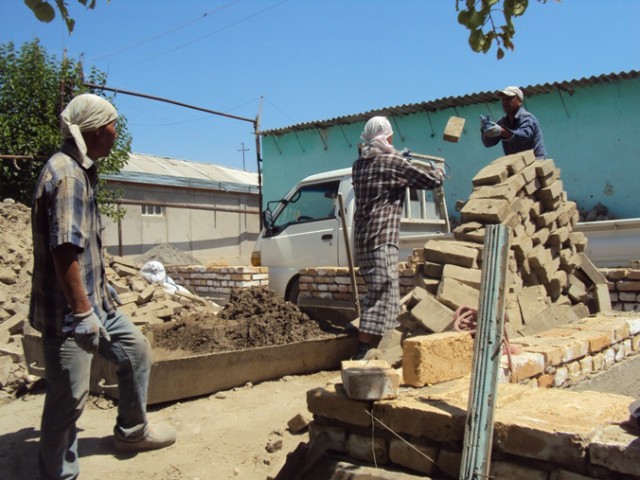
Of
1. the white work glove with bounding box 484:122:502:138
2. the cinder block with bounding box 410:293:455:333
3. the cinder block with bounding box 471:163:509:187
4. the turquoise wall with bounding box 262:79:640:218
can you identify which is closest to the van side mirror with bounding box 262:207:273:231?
the white work glove with bounding box 484:122:502:138

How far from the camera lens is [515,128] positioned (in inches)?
210

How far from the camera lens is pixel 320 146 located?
1609 centimetres

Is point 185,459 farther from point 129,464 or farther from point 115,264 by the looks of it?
point 115,264

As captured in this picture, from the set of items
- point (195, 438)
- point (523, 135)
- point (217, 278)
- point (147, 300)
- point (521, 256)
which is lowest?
point (195, 438)

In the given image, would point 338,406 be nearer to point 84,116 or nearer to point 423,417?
point 423,417

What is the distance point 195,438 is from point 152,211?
510 inches

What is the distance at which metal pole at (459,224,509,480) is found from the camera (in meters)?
2.07

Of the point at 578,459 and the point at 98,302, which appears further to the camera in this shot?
the point at 98,302

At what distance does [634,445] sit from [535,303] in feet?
9.06

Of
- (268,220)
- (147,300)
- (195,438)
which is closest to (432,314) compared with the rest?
(195,438)

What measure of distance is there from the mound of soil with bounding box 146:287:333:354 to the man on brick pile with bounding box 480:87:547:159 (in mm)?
2367

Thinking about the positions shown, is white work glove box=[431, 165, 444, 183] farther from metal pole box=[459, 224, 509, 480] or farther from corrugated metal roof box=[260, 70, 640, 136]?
corrugated metal roof box=[260, 70, 640, 136]

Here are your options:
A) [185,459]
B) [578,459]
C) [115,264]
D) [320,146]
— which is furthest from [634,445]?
[320,146]

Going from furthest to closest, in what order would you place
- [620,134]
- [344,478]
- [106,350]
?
[620,134] < [106,350] < [344,478]
